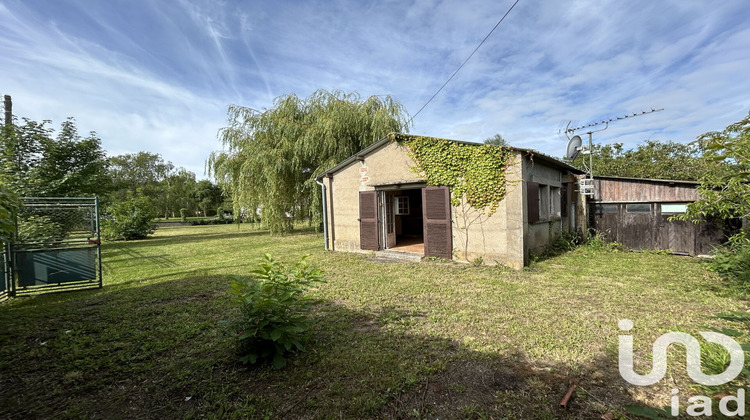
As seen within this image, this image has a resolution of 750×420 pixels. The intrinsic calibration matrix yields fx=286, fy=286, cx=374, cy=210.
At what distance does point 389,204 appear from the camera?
32.3 feet

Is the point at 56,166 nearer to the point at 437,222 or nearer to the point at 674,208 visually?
the point at 437,222

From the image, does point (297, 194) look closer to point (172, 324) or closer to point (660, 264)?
point (172, 324)

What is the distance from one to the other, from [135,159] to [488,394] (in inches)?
2019

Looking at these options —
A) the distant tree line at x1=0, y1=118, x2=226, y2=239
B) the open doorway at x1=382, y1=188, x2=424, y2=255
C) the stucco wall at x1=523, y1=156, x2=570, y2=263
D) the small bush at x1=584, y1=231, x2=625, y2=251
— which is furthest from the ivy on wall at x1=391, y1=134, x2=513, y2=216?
the distant tree line at x1=0, y1=118, x2=226, y2=239

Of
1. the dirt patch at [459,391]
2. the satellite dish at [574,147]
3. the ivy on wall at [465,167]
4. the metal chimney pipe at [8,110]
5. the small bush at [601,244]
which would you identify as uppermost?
the metal chimney pipe at [8,110]

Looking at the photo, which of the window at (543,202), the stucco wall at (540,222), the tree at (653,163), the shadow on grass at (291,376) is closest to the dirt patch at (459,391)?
the shadow on grass at (291,376)

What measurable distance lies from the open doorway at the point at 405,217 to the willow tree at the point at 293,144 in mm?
2851

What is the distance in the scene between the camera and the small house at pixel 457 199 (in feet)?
21.9

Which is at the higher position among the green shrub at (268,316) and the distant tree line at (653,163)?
the distant tree line at (653,163)

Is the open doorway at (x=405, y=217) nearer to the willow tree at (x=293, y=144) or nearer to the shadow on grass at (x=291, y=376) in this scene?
the willow tree at (x=293, y=144)

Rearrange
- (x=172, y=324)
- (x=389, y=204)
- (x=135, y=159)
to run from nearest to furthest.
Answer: (x=172, y=324), (x=389, y=204), (x=135, y=159)

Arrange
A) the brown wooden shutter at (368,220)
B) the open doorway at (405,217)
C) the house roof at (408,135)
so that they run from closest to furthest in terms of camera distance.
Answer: the house roof at (408,135), the brown wooden shutter at (368,220), the open doorway at (405,217)

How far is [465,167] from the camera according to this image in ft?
23.5

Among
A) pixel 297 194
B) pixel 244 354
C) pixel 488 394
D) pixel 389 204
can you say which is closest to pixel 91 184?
pixel 297 194
